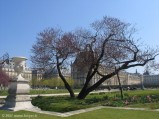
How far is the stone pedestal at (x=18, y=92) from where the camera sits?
15195 millimetres

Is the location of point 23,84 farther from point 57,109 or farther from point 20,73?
point 57,109

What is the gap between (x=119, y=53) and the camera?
2522 cm

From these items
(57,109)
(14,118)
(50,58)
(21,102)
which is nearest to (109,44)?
(50,58)

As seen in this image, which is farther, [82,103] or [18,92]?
[82,103]

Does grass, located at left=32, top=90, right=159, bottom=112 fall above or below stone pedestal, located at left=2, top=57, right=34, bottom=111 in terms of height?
below

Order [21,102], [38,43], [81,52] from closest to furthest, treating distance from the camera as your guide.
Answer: [21,102], [81,52], [38,43]

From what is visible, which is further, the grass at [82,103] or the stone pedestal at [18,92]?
the grass at [82,103]

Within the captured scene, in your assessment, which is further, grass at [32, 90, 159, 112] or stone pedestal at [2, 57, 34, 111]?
grass at [32, 90, 159, 112]

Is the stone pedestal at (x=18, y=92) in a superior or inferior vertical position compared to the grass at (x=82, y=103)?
superior

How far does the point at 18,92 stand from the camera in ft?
51.1

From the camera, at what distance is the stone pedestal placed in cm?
1520

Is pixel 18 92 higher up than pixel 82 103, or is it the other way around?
pixel 18 92

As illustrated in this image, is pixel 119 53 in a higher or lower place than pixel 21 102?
higher

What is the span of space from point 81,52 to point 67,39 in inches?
95.8
